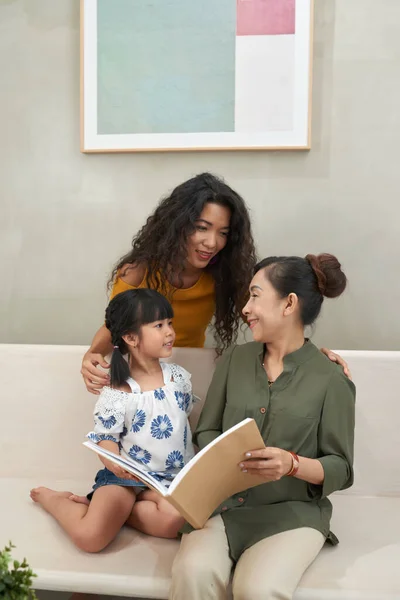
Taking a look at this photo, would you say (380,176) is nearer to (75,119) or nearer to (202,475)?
(75,119)

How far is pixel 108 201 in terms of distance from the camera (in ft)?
8.82

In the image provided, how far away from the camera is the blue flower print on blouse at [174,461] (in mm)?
1918

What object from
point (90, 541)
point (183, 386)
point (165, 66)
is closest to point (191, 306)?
point (183, 386)

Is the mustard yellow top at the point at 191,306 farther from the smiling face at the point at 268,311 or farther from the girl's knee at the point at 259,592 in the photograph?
the girl's knee at the point at 259,592

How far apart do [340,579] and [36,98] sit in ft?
→ 6.90

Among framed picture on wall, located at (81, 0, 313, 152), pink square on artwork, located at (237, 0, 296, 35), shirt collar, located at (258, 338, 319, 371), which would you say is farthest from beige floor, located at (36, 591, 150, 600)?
pink square on artwork, located at (237, 0, 296, 35)

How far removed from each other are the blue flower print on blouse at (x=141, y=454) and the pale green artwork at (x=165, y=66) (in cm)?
127

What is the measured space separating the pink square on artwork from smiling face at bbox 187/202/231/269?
0.83 meters

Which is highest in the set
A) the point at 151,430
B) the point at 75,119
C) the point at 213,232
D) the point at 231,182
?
the point at 75,119

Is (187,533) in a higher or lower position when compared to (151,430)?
lower

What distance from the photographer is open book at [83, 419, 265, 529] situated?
1.38 metres

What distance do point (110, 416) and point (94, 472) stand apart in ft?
1.36

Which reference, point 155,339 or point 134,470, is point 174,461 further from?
point 134,470

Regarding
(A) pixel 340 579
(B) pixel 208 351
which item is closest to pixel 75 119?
(B) pixel 208 351
